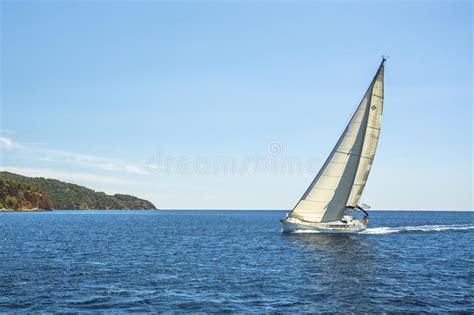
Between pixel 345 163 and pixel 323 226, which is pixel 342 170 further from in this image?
pixel 323 226

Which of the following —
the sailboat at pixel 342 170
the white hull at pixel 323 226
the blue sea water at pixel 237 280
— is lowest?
the blue sea water at pixel 237 280

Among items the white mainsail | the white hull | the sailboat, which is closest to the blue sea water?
the white hull

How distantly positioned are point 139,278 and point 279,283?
34.8 feet

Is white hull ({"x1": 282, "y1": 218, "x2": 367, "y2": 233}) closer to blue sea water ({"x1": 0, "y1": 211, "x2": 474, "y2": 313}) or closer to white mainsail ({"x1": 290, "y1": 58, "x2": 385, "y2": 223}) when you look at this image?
white mainsail ({"x1": 290, "y1": 58, "x2": 385, "y2": 223})

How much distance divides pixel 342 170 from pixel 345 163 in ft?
3.80

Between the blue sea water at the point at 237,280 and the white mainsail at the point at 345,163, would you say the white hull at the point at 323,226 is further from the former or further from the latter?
the blue sea water at the point at 237,280

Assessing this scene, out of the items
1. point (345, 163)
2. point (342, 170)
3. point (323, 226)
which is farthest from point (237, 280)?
point (345, 163)

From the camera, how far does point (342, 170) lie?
6569cm

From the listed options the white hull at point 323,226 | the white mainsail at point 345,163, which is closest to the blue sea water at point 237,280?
the white hull at point 323,226

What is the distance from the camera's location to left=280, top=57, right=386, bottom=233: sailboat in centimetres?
6519

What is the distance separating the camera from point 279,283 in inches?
1251

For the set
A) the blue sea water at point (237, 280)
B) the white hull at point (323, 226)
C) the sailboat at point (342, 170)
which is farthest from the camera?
the white hull at point (323, 226)

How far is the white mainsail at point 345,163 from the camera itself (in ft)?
214

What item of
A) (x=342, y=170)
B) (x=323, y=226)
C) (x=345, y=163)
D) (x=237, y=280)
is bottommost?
(x=237, y=280)
